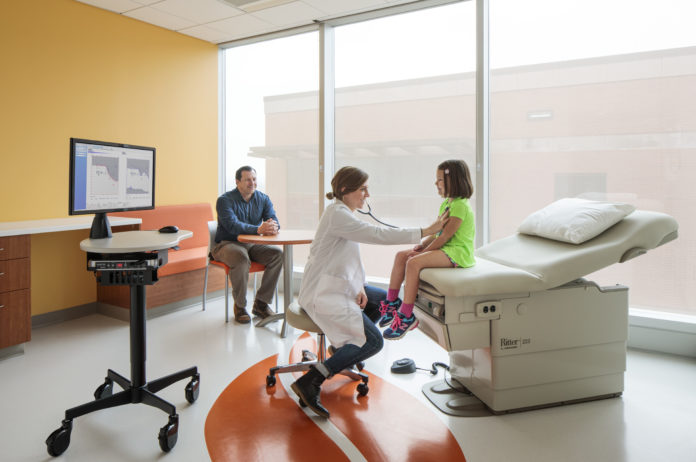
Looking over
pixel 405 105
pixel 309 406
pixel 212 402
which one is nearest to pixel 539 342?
pixel 309 406

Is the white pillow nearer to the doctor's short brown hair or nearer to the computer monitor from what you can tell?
the doctor's short brown hair

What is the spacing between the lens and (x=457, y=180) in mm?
2721

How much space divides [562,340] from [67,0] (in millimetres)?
4663

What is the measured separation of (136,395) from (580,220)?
8.07 feet

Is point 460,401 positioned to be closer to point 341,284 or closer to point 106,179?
point 341,284

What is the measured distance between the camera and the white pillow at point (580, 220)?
2.46 metres

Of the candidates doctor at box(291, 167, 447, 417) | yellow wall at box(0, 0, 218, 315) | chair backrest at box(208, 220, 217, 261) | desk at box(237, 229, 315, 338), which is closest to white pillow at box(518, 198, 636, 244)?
doctor at box(291, 167, 447, 417)

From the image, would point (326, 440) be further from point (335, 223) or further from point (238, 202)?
point (238, 202)

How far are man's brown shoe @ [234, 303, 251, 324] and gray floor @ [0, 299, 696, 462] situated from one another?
27 cm

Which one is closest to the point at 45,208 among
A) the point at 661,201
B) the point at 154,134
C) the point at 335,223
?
the point at 154,134

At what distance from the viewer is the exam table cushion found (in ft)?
7.59

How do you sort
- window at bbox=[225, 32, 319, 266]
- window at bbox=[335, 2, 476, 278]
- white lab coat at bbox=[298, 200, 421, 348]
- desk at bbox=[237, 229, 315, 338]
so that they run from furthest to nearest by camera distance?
1. window at bbox=[225, 32, 319, 266]
2. window at bbox=[335, 2, 476, 278]
3. desk at bbox=[237, 229, 315, 338]
4. white lab coat at bbox=[298, 200, 421, 348]

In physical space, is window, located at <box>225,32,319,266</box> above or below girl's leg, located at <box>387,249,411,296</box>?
above

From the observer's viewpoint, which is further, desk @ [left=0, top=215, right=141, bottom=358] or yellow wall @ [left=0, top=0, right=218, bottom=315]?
yellow wall @ [left=0, top=0, right=218, bottom=315]
